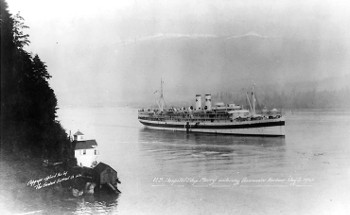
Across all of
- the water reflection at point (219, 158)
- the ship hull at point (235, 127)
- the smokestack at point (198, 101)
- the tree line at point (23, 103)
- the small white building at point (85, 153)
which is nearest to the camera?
the tree line at point (23, 103)

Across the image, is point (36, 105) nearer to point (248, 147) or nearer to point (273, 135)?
point (248, 147)

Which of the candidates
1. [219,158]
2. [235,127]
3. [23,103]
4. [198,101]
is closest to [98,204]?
[23,103]

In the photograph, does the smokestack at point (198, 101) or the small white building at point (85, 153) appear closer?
the small white building at point (85, 153)

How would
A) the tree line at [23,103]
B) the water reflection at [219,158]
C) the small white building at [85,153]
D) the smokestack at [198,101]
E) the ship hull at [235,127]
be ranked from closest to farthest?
1. the tree line at [23,103]
2. the small white building at [85,153]
3. the water reflection at [219,158]
4. the ship hull at [235,127]
5. the smokestack at [198,101]

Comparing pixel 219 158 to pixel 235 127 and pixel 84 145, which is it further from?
pixel 235 127

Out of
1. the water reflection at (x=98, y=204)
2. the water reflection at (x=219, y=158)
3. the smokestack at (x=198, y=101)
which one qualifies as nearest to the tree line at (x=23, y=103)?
the water reflection at (x=98, y=204)

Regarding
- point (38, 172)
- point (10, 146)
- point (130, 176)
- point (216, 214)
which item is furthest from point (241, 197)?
point (10, 146)

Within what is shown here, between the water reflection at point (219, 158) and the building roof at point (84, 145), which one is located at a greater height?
the building roof at point (84, 145)

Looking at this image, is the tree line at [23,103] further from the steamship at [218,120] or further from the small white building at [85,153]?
the steamship at [218,120]
